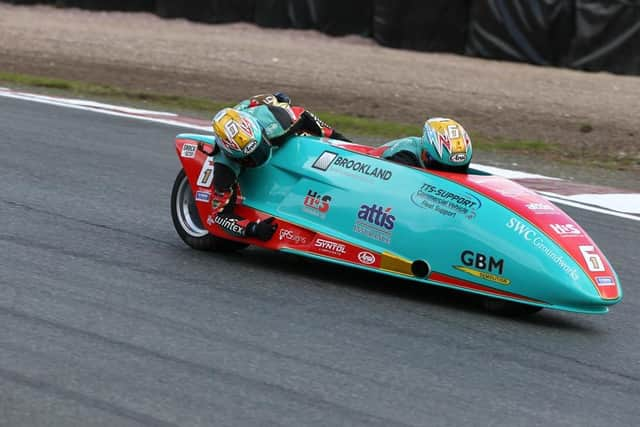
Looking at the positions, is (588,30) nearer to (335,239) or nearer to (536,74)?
(536,74)

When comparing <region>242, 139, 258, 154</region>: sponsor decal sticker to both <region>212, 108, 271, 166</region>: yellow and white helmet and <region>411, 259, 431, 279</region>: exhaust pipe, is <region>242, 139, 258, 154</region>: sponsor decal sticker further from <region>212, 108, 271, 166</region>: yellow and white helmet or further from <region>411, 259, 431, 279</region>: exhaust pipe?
<region>411, 259, 431, 279</region>: exhaust pipe

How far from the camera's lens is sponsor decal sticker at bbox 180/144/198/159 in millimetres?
7715

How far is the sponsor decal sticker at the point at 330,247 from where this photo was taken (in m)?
6.94

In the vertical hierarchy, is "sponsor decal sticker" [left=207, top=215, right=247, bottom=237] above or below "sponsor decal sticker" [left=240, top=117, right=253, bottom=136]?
below

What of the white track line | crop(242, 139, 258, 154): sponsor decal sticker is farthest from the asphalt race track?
the white track line

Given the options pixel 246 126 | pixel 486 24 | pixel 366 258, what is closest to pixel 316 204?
pixel 366 258

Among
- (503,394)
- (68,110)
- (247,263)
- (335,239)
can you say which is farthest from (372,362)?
(68,110)

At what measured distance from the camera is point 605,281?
6.34 m

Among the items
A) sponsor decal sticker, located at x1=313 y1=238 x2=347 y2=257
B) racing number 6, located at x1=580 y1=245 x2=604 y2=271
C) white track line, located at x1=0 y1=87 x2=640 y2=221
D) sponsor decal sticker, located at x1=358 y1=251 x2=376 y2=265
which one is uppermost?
racing number 6, located at x1=580 y1=245 x2=604 y2=271

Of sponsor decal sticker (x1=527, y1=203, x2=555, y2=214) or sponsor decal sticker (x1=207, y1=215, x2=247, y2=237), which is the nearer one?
sponsor decal sticker (x1=527, y1=203, x2=555, y2=214)

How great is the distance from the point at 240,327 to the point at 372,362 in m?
0.78

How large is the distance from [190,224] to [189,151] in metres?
0.48

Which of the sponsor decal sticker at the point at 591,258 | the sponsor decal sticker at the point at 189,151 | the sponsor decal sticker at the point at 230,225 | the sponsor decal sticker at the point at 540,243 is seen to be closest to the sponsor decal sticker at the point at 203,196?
the sponsor decal sticker at the point at 230,225

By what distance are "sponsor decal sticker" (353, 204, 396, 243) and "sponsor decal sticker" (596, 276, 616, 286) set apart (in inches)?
46.7
